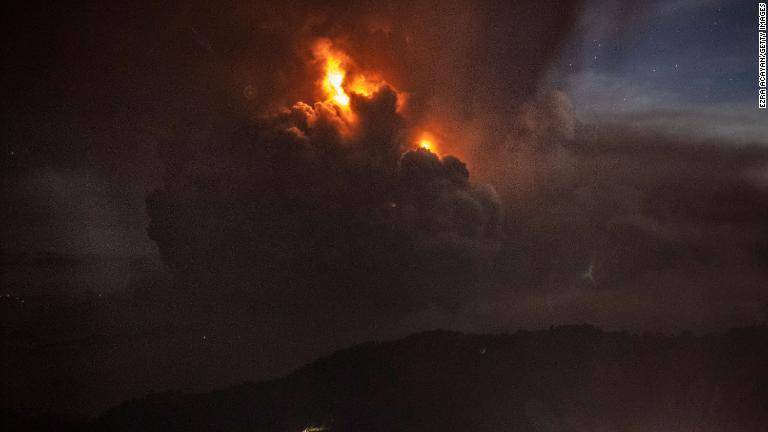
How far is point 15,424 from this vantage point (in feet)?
586

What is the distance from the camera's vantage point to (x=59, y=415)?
18412 centimetres

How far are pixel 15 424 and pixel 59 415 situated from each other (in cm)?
1273
